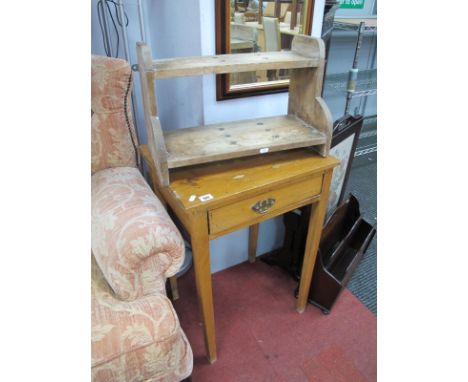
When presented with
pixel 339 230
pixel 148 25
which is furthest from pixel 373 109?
pixel 148 25

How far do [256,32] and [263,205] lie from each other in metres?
0.60

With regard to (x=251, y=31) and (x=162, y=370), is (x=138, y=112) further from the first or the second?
(x=162, y=370)

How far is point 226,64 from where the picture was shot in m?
0.83

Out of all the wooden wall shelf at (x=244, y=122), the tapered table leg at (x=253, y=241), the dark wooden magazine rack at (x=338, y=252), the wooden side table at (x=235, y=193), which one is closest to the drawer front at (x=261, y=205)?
the wooden side table at (x=235, y=193)

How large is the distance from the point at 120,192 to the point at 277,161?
1.55 feet

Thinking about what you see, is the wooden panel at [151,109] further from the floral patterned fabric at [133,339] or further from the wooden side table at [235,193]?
the floral patterned fabric at [133,339]

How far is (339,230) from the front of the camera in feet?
5.25

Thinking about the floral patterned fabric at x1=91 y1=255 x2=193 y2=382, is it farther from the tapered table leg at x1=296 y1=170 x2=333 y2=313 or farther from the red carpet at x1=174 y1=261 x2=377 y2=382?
the tapered table leg at x1=296 y1=170 x2=333 y2=313

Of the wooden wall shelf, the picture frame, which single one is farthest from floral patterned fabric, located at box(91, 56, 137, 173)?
the picture frame

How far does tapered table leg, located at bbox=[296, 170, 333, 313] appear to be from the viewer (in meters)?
1.07

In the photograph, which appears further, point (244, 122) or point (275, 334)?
point (275, 334)

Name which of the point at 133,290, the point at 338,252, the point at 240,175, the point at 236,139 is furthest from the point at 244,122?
the point at 338,252

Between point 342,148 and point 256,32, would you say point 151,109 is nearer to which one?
point 256,32

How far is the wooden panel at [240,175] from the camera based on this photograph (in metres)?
0.84
